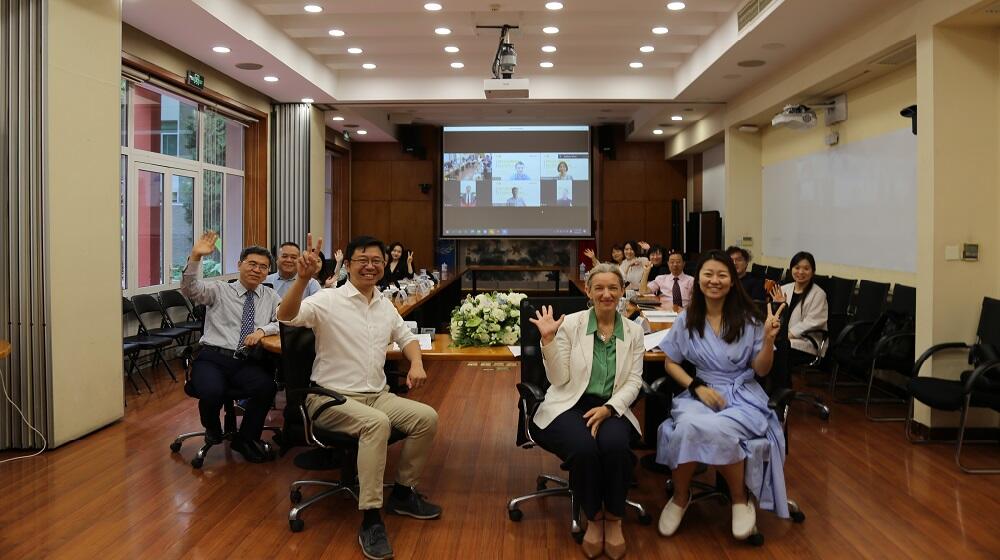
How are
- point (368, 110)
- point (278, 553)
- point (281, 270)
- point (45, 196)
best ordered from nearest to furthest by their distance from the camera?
point (278, 553)
point (45, 196)
point (281, 270)
point (368, 110)

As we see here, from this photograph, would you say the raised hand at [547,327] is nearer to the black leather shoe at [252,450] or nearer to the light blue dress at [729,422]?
the light blue dress at [729,422]

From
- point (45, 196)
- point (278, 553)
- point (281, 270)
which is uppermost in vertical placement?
point (45, 196)

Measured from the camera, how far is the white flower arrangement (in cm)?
440

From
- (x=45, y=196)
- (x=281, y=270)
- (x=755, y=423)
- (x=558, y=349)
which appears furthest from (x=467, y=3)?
(x=755, y=423)

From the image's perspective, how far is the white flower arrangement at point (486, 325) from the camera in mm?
4402

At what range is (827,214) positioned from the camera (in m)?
8.23

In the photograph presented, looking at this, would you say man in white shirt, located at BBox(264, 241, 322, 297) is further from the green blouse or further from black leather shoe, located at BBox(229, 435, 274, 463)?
the green blouse

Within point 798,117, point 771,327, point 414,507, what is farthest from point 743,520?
point 798,117

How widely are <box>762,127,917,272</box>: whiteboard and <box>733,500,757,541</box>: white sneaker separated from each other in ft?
12.9

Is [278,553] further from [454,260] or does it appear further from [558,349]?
[454,260]

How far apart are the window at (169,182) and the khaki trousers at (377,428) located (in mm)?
4675

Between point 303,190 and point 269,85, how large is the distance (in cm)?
157

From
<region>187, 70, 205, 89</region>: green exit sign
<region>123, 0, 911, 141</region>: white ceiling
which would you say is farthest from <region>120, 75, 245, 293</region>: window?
<region>123, 0, 911, 141</region>: white ceiling

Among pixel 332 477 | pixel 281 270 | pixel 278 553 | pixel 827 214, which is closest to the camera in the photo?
pixel 278 553
